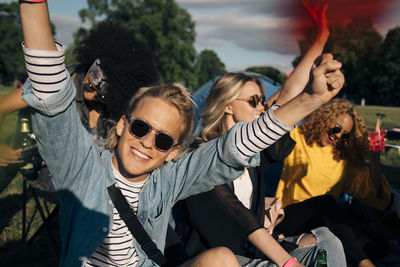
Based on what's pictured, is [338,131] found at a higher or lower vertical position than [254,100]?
lower

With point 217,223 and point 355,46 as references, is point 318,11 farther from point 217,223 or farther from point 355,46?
point 217,223

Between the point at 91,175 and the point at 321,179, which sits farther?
the point at 321,179

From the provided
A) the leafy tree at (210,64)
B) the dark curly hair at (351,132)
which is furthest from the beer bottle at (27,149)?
the leafy tree at (210,64)

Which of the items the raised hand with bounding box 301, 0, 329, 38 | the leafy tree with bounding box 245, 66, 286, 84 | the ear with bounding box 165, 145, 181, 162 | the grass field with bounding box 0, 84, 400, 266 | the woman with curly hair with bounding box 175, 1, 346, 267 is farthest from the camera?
the leafy tree with bounding box 245, 66, 286, 84

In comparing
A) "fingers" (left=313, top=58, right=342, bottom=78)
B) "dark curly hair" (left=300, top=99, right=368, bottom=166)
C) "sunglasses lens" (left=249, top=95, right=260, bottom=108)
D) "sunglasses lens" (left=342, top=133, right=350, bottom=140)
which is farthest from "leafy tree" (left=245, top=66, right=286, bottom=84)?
"fingers" (left=313, top=58, right=342, bottom=78)

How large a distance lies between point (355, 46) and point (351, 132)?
2.29m

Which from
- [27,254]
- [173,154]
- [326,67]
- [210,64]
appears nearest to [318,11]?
[326,67]

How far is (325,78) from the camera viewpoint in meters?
1.42

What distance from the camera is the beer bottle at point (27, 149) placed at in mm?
2059

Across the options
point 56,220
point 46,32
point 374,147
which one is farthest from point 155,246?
point 56,220

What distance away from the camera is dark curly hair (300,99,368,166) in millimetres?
3434

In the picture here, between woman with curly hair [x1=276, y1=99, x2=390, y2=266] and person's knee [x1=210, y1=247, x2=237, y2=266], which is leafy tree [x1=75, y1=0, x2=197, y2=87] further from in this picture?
person's knee [x1=210, y1=247, x2=237, y2=266]

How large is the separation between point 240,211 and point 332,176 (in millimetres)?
1448

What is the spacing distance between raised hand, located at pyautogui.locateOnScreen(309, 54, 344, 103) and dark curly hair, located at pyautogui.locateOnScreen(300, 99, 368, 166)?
2039 millimetres
